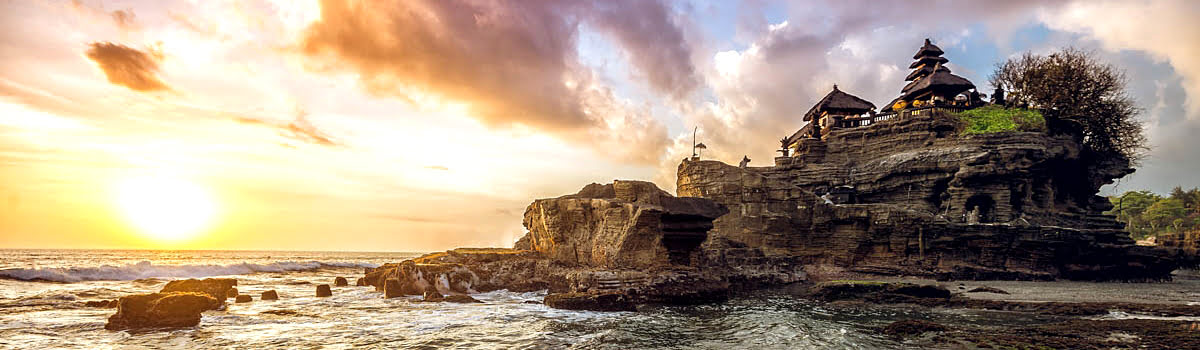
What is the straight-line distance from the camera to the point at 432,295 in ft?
70.6

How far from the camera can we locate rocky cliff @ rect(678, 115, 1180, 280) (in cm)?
2980

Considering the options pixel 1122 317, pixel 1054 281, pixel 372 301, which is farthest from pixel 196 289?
pixel 1054 281

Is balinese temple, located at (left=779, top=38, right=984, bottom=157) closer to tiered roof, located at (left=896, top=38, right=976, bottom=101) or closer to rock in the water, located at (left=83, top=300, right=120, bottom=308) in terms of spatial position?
tiered roof, located at (left=896, top=38, right=976, bottom=101)

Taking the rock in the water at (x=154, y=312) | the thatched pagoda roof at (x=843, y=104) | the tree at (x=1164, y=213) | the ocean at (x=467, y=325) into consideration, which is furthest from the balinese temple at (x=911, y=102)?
the rock in the water at (x=154, y=312)

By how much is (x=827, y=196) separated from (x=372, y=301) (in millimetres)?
29866

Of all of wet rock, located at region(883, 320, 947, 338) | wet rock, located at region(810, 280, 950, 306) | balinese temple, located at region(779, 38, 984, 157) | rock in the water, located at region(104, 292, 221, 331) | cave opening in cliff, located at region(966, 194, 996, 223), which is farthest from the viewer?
balinese temple, located at region(779, 38, 984, 157)

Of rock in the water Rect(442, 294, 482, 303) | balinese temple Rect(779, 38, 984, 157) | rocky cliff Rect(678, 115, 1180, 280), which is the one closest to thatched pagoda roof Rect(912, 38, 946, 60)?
balinese temple Rect(779, 38, 984, 157)

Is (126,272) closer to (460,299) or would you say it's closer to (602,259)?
(460,299)

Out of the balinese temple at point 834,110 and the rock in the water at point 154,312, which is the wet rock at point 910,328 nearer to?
the rock in the water at point 154,312

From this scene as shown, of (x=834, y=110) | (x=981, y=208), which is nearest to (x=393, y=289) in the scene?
Answer: (x=981, y=208)

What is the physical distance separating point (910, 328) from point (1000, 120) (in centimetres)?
3176

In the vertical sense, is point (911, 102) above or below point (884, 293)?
above

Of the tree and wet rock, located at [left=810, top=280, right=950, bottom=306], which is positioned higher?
the tree

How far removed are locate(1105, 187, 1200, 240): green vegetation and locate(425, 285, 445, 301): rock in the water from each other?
6724 cm
